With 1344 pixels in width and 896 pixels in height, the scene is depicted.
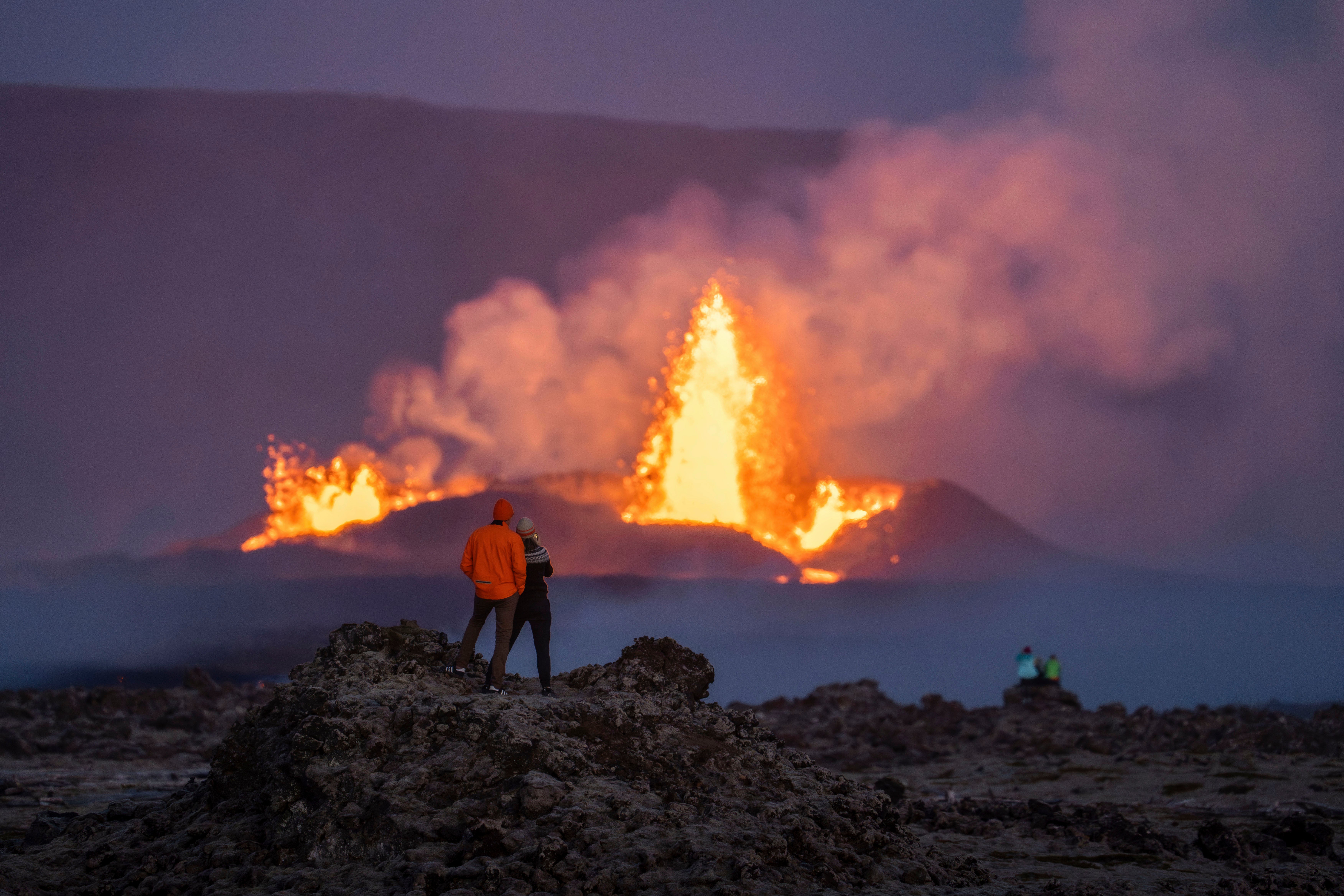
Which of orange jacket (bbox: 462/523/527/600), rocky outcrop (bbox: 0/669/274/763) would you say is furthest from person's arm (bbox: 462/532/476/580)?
rocky outcrop (bbox: 0/669/274/763)

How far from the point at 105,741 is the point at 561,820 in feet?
61.0

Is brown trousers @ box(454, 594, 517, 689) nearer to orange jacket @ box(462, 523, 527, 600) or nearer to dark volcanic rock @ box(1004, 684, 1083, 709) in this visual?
orange jacket @ box(462, 523, 527, 600)

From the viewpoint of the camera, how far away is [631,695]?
36.0 feet

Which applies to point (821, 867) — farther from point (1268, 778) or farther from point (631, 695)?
point (1268, 778)

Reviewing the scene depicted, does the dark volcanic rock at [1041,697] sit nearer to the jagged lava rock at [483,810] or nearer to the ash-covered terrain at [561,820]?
the ash-covered terrain at [561,820]

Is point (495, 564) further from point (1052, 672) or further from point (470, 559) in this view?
point (1052, 672)

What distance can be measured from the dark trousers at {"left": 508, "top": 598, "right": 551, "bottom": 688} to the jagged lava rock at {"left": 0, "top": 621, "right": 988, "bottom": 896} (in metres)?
0.39

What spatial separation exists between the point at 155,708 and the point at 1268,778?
83.4 feet

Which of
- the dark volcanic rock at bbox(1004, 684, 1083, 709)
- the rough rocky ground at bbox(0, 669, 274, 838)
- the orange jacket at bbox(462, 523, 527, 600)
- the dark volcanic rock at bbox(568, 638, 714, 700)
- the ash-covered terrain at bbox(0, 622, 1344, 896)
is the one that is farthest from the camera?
the dark volcanic rock at bbox(1004, 684, 1083, 709)

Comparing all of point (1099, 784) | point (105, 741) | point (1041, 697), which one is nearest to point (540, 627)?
point (1099, 784)

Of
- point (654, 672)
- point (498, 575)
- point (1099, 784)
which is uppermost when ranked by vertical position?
point (498, 575)

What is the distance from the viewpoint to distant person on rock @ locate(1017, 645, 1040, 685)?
35.0 metres

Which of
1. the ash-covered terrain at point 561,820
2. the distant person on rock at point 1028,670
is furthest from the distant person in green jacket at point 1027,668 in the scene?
the ash-covered terrain at point 561,820

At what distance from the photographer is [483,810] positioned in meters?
8.94
